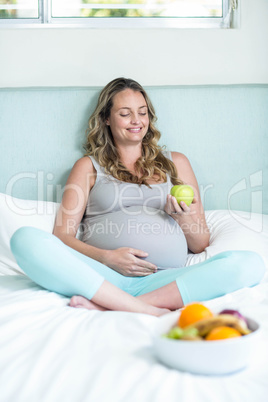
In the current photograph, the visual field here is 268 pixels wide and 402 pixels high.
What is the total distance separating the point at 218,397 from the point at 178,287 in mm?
610

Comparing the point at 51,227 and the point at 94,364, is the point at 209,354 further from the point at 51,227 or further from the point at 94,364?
the point at 51,227

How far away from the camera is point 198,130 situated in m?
2.06

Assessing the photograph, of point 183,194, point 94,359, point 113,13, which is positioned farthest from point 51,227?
point 113,13

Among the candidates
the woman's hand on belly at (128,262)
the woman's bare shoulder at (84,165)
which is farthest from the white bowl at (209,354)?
the woman's bare shoulder at (84,165)

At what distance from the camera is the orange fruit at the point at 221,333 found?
79 cm

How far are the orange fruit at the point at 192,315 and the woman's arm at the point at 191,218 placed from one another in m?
0.71

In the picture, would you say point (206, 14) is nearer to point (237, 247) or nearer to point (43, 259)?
point (237, 247)

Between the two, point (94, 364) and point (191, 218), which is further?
point (191, 218)

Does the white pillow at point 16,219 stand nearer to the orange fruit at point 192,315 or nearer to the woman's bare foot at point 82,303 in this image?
the woman's bare foot at point 82,303

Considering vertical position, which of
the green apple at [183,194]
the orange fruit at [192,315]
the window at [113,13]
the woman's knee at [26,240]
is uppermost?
the window at [113,13]

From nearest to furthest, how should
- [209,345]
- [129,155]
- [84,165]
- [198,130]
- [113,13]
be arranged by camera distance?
[209,345] < [84,165] < [129,155] < [198,130] < [113,13]

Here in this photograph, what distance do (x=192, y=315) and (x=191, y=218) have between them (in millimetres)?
865

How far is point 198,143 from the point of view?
2062 millimetres

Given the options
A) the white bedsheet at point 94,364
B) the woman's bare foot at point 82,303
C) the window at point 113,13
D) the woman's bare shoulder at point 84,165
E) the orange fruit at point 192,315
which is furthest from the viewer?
the window at point 113,13
